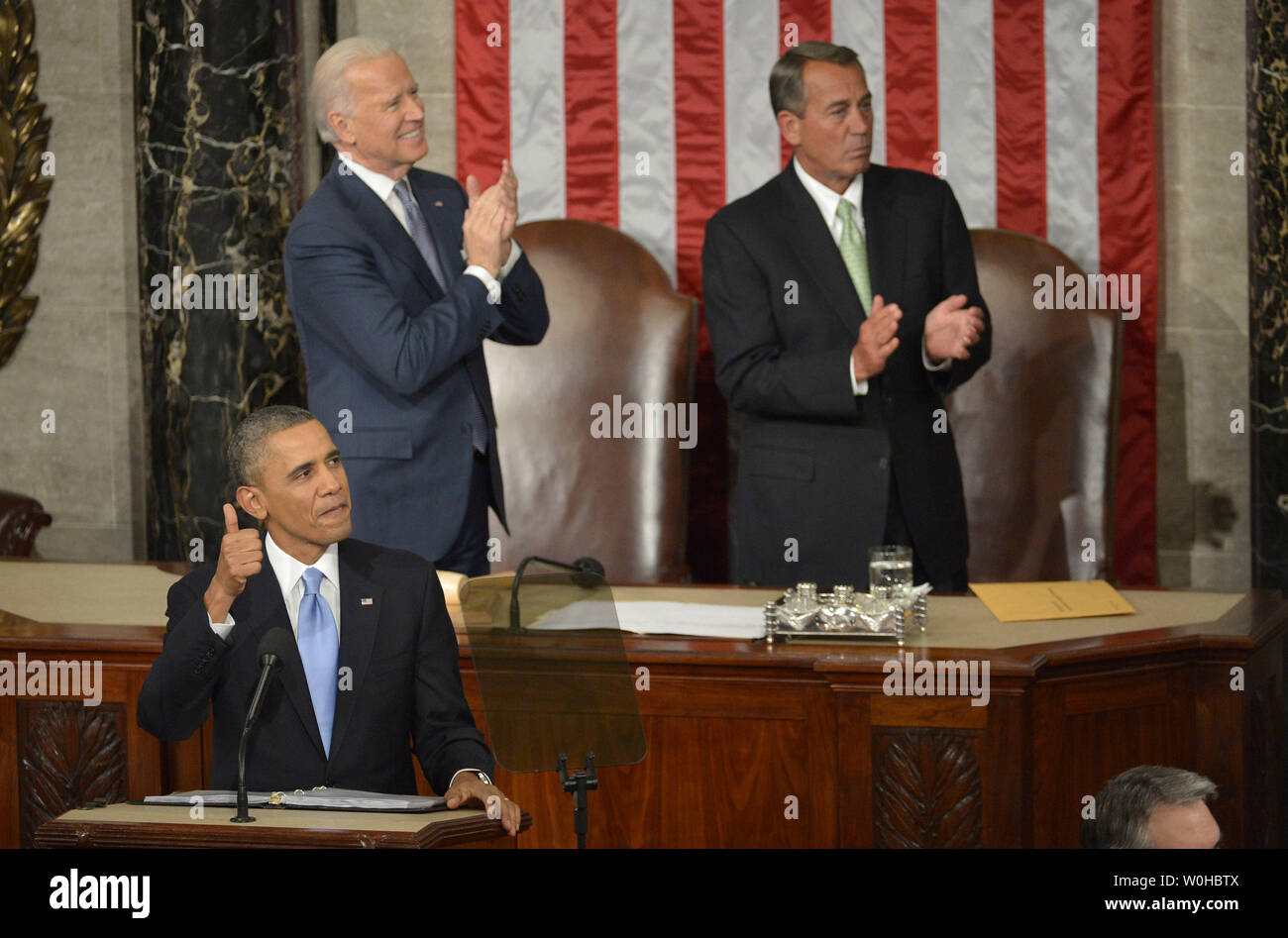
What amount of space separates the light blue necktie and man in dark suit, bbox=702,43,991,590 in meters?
1.94

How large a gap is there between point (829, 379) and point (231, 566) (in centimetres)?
222

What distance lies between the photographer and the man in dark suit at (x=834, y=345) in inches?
183

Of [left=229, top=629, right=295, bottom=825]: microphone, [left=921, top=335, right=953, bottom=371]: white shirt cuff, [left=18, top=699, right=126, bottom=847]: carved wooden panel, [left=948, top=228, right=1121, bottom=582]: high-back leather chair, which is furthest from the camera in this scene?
[left=948, top=228, right=1121, bottom=582]: high-back leather chair

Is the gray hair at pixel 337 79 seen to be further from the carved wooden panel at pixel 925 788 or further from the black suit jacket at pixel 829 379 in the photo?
the carved wooden panel at pixel 925 788

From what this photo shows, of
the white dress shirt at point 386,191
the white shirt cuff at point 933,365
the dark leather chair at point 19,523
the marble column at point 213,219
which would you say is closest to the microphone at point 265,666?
the white dress shirt at point 386,191

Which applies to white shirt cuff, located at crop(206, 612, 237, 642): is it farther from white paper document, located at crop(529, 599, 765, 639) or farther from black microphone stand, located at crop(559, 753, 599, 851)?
white paper document, located at crop(529, 599, 765, 639)

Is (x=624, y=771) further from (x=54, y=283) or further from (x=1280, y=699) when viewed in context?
(x=54, y=283)

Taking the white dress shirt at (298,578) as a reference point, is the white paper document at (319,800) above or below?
below

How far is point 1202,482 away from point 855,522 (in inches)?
82.6

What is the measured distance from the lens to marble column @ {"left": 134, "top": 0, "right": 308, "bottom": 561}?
233 inches

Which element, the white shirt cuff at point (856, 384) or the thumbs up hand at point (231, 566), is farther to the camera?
the white shirt cuff at point (856, 384)
